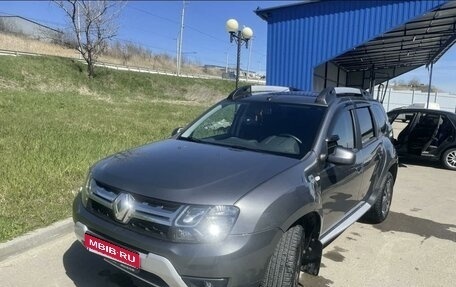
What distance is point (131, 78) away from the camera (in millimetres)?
35406

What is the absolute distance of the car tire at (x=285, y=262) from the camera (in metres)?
2.97

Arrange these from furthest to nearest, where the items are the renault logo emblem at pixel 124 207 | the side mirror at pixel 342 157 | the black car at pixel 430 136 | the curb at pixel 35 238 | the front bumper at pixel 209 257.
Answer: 1. the black car at pixel 430 136
2. the curb at pixel 35 238
3. the side mirror at pixel 342 157
4. the renault logo emblem at pixel 124 207
5. the front bumper at pixel 209 257

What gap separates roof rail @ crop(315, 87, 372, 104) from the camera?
4281mm

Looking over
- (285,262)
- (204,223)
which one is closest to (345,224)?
(285,262)

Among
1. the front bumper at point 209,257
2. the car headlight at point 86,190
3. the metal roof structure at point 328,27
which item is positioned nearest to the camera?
the front bumper at point 209,257

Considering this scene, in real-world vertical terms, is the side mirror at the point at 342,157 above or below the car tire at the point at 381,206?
above

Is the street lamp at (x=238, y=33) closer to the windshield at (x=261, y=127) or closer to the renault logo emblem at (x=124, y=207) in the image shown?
the windshield at (x=261, y=127)

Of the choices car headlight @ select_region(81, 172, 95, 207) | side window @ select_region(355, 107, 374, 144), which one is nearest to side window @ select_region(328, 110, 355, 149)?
side window @ select_region(355, 107, 374, 144)

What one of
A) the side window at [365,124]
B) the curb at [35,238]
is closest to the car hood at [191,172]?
the curb at [35,238]

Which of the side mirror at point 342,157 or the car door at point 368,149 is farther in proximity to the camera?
the car door at point 368,149

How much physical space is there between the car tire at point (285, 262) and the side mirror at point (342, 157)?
0.83 meters

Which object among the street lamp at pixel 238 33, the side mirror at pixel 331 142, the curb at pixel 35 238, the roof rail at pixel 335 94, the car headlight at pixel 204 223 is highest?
the street lamp at pixel 238 33

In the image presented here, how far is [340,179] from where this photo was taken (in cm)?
404

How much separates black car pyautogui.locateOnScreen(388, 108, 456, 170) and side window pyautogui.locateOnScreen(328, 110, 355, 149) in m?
6.81
